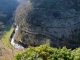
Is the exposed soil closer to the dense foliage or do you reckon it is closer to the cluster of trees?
the dense foliage

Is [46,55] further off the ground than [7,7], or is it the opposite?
[7,7]

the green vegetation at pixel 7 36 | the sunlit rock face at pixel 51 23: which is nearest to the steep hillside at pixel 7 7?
the green vegetation at pixel 7 36

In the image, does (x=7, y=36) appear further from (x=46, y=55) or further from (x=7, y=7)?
(x=46, y=55)

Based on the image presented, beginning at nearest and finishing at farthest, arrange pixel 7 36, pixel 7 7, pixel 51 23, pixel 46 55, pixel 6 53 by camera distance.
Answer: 1. pixel 46 55
2. pixel 6 53
3. pixel 51 23
4. pixel 7 36
5. pixel 7 7

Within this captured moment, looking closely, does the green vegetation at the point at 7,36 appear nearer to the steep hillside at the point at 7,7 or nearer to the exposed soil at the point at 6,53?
the exposed soil at the point at 6,53

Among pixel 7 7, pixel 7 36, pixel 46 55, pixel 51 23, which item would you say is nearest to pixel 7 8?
pixel 7 7

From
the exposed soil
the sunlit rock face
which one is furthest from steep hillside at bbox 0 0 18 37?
the exposed soil

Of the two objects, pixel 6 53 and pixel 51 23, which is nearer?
pixel 6 53

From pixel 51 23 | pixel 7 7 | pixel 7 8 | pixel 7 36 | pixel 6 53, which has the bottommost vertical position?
pixel 6 53

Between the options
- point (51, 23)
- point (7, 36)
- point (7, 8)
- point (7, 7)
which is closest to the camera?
point (51, 23)

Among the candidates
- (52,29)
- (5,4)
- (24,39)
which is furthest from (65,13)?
(5,4)
